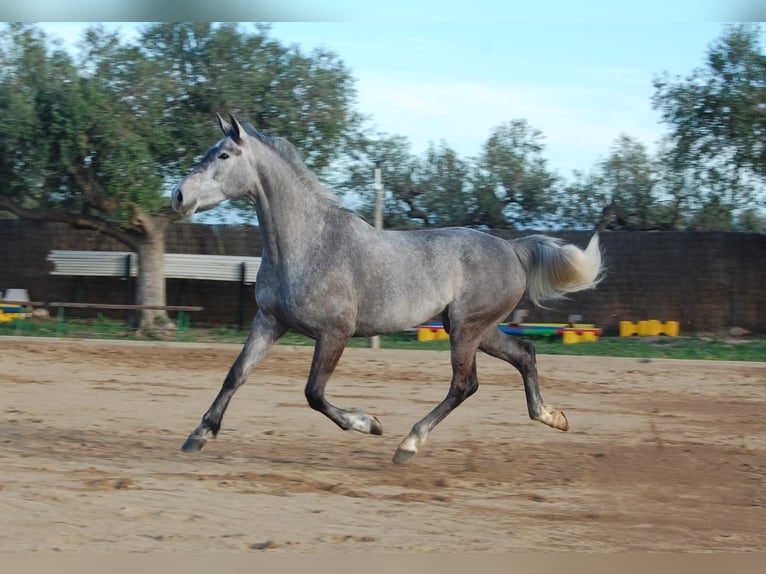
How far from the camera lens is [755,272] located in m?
18.1

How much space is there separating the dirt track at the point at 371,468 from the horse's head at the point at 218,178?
5.74ft

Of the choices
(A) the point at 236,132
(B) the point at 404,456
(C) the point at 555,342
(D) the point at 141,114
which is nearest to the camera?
(A) the point at 236,132

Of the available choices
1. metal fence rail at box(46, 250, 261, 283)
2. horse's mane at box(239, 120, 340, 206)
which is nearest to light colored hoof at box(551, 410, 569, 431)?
horse's mane at box(239, 120, 340, 206)

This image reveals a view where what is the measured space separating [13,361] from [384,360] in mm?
4961

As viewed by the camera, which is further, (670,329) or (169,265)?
(169,265)

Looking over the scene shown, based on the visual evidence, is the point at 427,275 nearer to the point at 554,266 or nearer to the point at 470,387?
the point at 470,387

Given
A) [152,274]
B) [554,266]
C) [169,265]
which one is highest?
[554,266]

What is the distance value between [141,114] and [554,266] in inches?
411

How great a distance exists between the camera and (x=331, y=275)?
6398mm

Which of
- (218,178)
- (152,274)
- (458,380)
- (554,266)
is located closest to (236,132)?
(218,178)

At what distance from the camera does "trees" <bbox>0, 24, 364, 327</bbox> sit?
15.4 m

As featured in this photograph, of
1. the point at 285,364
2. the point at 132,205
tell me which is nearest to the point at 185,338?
the point at 132,205

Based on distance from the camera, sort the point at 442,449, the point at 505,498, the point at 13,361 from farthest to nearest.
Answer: the point at 13,361, the point at 442,449, the point at 505,498

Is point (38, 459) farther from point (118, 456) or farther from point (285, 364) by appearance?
point (285, 364)
